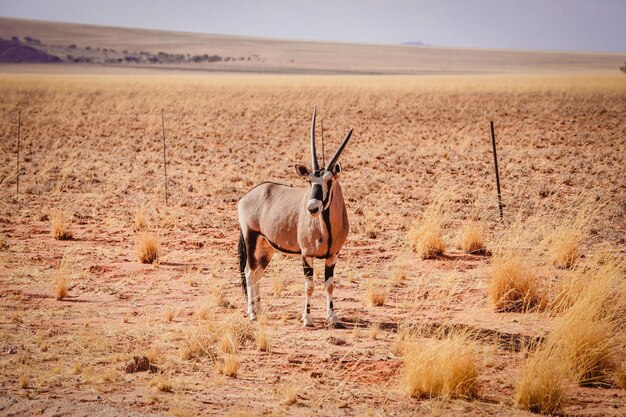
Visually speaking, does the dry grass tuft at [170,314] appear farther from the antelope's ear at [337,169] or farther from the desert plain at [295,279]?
the antelope's ear at [337,169]

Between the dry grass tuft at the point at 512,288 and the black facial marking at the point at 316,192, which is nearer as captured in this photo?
the black facial marking at the point at 316,192

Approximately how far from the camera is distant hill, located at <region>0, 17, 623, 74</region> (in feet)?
397

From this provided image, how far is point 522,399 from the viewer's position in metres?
5.49

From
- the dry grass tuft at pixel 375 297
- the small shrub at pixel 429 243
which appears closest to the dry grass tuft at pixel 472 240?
the small shrub at pixel 429 243

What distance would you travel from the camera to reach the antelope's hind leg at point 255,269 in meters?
7.96

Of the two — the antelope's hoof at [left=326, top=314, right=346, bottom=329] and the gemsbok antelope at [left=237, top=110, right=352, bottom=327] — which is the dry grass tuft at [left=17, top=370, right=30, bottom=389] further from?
the antelope's hoof at [left=326, top=314, right=346, bottom=329]

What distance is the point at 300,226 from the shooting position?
7652mm

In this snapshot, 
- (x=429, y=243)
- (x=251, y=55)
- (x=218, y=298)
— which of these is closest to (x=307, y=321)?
(x=218, y=298)

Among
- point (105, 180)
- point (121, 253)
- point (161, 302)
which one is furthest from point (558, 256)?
point (105, 180)

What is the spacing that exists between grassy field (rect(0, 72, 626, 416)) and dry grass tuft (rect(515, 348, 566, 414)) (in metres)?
0.02

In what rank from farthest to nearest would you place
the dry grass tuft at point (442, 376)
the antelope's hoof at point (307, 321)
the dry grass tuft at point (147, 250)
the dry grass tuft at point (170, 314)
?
1. the dry grass tuft at point (147, 250)
2. the dry grass tuft at point (170, 314)
3. the antelope's hoof at point (307, 321)
4. the dry grass tuft at point (442, 376)

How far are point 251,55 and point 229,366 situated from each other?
147 m

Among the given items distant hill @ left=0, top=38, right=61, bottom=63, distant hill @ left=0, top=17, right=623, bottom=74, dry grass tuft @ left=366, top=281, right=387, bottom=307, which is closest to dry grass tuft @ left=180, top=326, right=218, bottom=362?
dry grass tuft @ left=366, top=281, right=387, bottom=307

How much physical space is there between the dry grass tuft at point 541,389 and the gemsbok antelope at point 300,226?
260 cm
